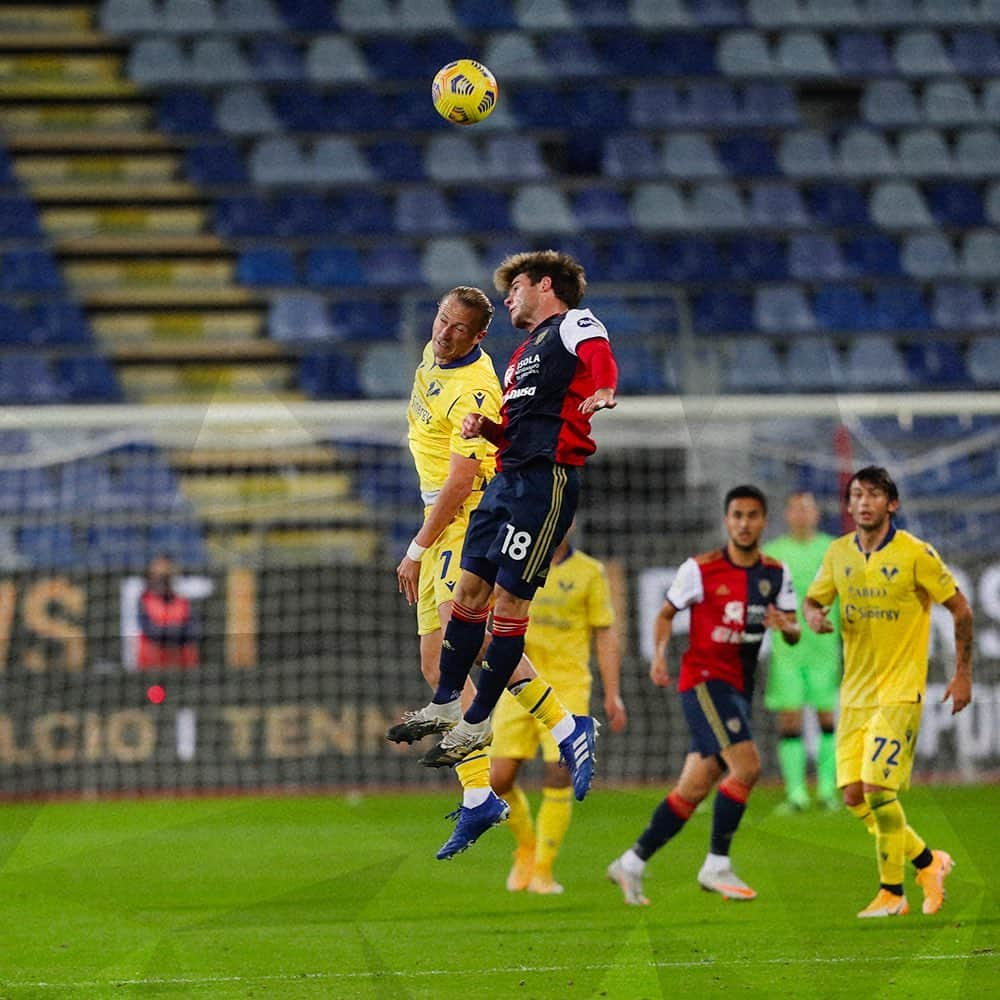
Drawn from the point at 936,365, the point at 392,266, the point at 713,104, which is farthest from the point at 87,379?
the point at 936,365

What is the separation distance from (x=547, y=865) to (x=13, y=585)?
6.42m

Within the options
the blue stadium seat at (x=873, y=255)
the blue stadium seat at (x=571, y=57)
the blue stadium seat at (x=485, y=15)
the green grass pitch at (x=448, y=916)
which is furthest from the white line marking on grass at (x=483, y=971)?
the blue stadium seat at (x=485, y=15)

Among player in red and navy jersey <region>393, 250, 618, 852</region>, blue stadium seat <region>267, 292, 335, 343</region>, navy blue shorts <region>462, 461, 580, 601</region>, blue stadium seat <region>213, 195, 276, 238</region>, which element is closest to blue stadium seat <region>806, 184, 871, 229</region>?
blue stadium seat <region>267, 292, 335, 343</region>

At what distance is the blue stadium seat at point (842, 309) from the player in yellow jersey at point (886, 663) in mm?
11862

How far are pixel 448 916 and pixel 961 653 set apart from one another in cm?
258

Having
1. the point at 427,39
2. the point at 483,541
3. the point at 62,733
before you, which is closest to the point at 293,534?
the point at 62,733

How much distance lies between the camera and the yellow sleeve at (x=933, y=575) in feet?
25.5

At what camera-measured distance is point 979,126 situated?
2117 cm

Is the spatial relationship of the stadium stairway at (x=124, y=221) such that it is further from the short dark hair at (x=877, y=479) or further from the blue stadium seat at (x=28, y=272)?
A: the short dark hair at (x=877, y=479)

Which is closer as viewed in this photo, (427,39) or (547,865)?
(547,865)

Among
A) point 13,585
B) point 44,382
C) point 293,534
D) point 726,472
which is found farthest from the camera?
point 44,382

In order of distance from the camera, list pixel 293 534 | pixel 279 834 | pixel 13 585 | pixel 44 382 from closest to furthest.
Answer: pixel 279 834
pixel 13 585
pixel 293 534
pixel 44 382

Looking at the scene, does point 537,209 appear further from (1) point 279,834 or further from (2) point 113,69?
(1) point 279,834

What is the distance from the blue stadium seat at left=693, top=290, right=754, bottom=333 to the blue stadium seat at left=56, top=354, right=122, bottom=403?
20.9 ft
